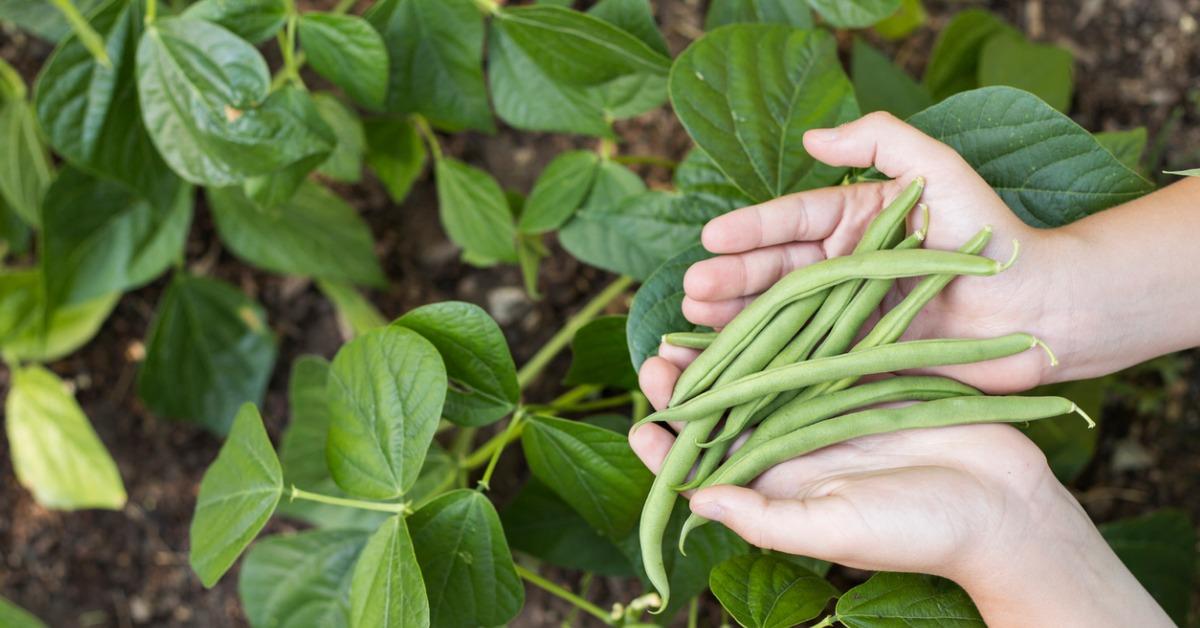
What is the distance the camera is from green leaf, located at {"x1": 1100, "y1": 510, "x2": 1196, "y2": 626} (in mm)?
2053

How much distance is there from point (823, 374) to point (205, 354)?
5.69 feet

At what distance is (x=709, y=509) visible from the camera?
1373mm

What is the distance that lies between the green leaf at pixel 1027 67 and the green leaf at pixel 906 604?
119 centimetres

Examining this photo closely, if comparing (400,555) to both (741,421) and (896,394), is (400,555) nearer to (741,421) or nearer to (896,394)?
(741,421)

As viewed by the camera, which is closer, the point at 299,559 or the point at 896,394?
the point at 896,394

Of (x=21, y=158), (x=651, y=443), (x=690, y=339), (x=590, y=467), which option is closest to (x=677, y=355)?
(x=690, y=339)

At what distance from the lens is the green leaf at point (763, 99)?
1.65 m

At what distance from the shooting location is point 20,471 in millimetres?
2537

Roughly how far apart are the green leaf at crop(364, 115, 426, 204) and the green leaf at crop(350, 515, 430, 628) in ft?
3.38

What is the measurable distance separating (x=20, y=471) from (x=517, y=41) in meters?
1.83

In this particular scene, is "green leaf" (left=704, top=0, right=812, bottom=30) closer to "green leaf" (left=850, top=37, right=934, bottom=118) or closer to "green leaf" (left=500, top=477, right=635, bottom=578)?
"green leaf" (left=850, top=37, right=934, bottom=118)

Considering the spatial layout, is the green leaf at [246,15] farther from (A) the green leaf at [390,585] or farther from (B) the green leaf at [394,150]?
(A) the green leaf at [390,585]

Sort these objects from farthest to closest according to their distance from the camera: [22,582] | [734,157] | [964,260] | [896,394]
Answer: [22,582]
[734,157]
[896,394]
[964,260]

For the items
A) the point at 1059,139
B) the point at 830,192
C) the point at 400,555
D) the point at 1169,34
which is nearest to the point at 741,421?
the point at 830,192
